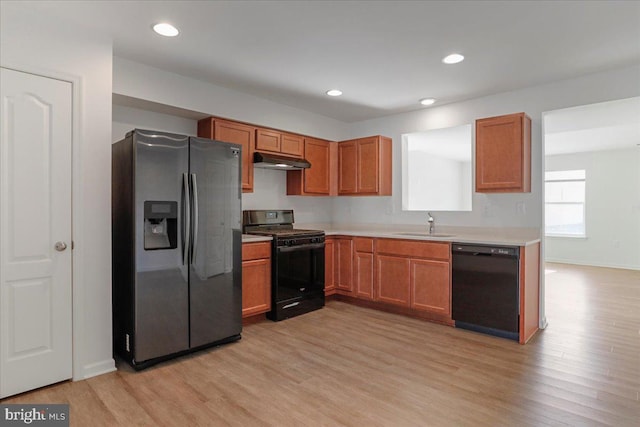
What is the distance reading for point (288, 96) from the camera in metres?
4.07

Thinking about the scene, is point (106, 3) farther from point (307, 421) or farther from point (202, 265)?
point (307, 421)

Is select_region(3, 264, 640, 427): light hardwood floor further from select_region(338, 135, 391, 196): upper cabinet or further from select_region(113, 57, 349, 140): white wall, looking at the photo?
select_region(113, 57, 349, 140): white wall

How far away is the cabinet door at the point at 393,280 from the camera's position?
401 centimetres

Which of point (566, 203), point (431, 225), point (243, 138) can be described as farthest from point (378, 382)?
point (566, 203)

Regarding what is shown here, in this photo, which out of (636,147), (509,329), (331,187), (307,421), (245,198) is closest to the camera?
(307,421)

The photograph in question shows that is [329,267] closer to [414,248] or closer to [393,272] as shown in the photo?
[393,272]

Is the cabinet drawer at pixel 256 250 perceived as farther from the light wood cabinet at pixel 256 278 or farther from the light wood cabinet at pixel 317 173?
the light wood cabinet at pixel 317 173

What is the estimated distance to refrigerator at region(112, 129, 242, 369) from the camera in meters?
2.67

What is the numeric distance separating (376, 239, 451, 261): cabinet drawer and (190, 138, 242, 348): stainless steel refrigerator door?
1747mm

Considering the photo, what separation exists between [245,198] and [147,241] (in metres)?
1.72

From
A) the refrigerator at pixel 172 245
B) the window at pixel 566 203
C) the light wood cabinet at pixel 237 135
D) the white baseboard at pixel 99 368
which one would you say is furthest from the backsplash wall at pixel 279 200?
the window at pixel 566 203

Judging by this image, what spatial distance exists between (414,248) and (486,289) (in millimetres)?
823

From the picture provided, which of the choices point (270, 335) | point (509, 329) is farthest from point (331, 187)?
point (509, 329)

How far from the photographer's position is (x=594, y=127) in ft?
16.1
